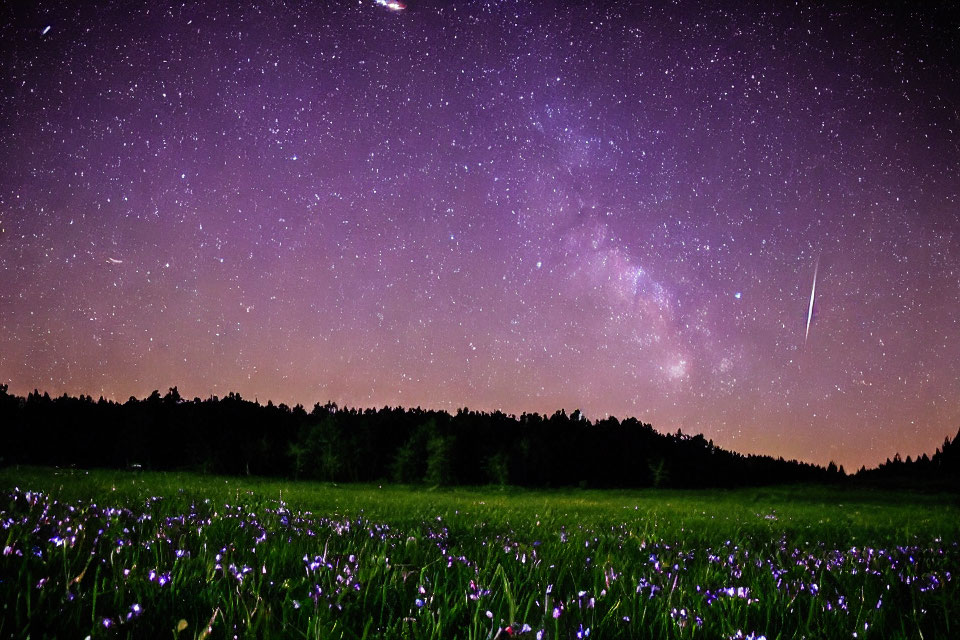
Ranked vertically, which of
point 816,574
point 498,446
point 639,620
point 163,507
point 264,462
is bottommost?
Result: point 264,462

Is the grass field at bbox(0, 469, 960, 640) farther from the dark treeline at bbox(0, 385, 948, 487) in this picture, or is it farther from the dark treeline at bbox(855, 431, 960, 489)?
the dark treeline at bbox(855, 431, 960, 489)

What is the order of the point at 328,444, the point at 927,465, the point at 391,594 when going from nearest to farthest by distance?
the point at 391,594 → the point at 328,444 → the point at 927,465

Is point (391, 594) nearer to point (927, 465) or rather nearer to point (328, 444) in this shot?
point (328, 444)

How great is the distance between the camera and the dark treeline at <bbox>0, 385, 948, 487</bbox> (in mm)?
67750

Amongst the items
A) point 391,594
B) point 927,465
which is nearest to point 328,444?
point 391,594

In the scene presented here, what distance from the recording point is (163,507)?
6.48m

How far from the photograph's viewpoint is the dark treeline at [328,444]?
222 ft

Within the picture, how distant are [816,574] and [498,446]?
6986 cm

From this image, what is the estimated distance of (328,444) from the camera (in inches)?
2586

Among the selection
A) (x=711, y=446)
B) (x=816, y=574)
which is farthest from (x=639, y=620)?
(x=711, y=446)

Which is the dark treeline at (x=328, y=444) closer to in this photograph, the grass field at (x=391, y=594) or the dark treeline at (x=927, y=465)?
the dark treeline at (x=927, y=465)

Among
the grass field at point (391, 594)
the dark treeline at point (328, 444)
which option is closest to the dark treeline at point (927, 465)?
the dark treeline at point (328, 444)

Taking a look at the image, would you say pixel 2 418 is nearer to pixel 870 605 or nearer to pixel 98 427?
pixel 98 427

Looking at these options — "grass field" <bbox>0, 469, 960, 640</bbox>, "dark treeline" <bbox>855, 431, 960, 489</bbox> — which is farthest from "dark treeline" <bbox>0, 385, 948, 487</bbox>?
"grass field" <bbox>0, 469, 960, 640</bbox>
